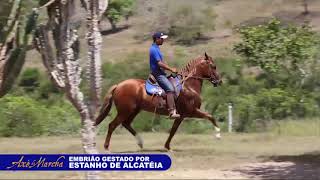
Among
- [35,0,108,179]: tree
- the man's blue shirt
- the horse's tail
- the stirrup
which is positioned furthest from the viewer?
the horse's tail

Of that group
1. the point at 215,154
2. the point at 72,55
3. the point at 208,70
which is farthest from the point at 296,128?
the point at 72,55

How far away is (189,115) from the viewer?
14.4 m

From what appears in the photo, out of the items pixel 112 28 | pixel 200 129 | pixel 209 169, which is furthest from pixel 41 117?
pixel 112 28

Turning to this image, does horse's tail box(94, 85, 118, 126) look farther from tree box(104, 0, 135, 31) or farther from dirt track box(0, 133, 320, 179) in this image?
tree box(104, 0, 135, 31)

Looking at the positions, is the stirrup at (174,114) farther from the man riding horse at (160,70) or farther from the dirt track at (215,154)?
the dirt track at (215,154)

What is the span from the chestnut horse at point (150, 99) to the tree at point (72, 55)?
15.9 ft

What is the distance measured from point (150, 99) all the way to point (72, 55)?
206 inches

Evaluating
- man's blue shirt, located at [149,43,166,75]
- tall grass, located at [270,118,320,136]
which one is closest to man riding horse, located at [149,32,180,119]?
man's blue shirt, located at [149,43,166,75]

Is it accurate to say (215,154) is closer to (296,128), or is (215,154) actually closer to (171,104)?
(171,104)

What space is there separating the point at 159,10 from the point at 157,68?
99.5 ft

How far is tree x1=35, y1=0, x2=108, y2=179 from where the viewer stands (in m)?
8.80

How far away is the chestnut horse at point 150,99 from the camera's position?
46.4 feet

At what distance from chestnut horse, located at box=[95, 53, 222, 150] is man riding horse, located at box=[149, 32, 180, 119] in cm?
27

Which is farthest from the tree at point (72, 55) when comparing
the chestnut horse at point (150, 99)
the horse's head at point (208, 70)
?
the horse's head at point (208, 70)
